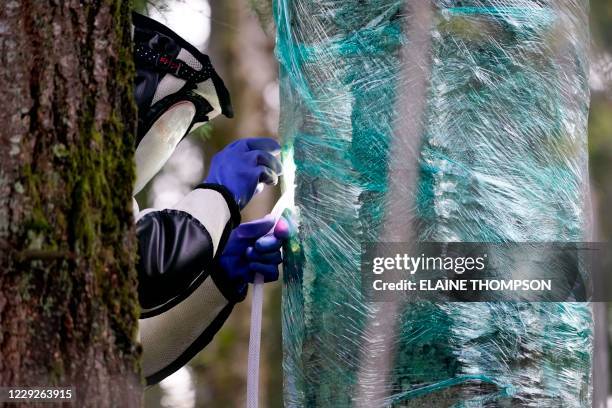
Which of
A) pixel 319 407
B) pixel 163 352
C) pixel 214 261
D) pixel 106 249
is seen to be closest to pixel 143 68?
pixel 214 261

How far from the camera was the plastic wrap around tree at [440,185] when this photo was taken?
7.41 ft

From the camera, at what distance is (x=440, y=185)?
2.28 metres

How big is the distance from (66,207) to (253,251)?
40.0 inches

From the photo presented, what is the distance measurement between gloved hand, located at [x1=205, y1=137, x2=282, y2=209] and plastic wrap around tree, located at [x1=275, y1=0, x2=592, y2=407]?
34 cm

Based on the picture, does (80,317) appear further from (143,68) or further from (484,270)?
(143,68)

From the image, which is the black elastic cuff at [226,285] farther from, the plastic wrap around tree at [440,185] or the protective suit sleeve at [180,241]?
the plastic wrap around tree at [440,185]

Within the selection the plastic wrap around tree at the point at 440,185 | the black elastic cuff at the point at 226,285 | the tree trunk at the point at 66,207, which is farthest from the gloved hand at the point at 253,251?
the tree trunk at the point at 66,207

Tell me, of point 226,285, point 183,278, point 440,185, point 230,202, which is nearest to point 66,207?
point 440,185

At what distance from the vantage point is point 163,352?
9.70 ft

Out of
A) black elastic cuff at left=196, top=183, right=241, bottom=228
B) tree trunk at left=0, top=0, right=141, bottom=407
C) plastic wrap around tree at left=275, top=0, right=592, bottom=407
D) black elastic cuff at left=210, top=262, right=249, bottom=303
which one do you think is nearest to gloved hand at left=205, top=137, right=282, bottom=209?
black elastic cuff at left=196, top=183, right=241, bottom=228

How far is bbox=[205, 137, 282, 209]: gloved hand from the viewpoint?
9.04 ft

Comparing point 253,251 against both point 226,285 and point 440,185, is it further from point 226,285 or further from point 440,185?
point 440,185

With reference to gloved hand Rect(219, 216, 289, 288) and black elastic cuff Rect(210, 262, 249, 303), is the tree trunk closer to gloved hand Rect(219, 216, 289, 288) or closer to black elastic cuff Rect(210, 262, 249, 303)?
gloved hand Rect(219, 216, 289, 288)

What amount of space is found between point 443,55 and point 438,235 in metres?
0.37
